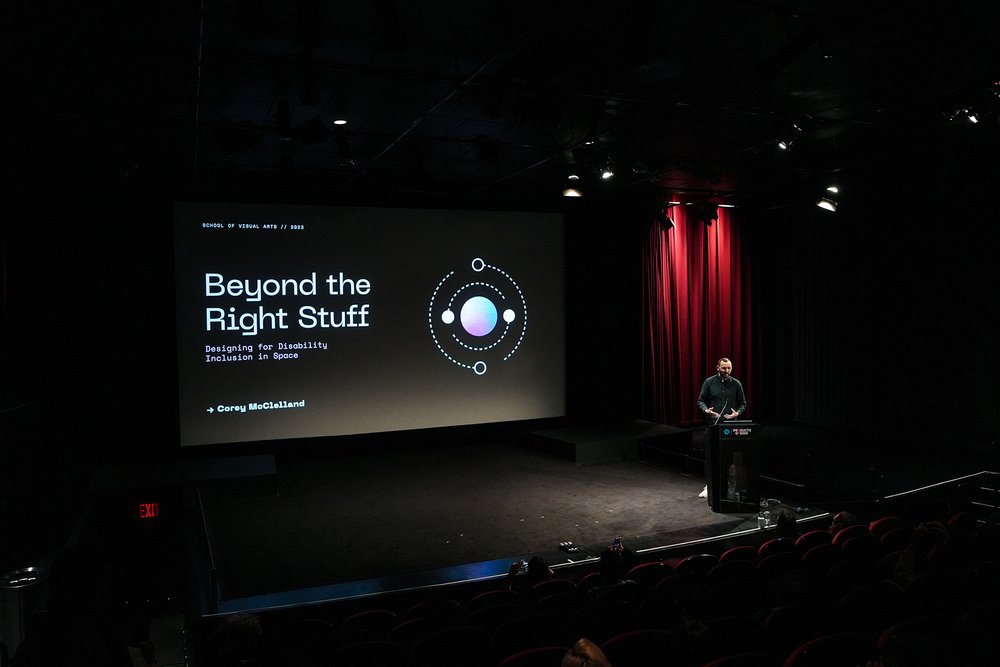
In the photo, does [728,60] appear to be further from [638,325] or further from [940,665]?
[638,325]

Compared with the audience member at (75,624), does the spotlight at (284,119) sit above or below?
above

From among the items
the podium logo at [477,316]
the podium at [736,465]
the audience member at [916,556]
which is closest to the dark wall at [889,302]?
the podium logo at [477,316]

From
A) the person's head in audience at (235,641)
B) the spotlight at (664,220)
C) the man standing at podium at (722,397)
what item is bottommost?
the person's head in audience at (235,641)

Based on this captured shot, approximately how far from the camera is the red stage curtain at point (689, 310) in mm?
12406

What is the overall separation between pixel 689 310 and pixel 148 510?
8.94 meters

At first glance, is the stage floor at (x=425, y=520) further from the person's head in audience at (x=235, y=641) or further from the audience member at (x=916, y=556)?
the audience member at (x=916, y=556)

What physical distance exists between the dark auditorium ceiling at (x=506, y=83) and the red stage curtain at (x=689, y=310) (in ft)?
9.17

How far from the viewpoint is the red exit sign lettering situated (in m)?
6.95

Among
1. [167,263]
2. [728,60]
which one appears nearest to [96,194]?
[167,263]

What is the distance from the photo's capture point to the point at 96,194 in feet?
29.5

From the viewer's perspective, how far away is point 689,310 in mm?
12695

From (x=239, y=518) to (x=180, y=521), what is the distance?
587mm

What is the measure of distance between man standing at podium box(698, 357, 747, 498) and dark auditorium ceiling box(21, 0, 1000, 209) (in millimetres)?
2611

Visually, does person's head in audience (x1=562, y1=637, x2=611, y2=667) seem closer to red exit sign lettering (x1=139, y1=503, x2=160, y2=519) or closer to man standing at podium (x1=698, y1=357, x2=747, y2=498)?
red exit sign lettering (x1=139, y1=503, x2=160, y2=519)
